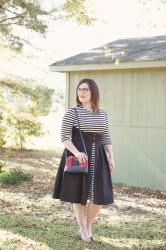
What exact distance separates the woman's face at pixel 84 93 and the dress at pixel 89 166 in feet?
0.34

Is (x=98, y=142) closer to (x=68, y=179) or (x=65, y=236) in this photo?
(x=68, y=179)

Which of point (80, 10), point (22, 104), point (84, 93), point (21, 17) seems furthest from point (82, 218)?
point (22, 104)

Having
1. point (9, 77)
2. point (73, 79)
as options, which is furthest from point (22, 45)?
point (73, 79)

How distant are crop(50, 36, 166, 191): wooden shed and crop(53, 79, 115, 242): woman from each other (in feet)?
17.1

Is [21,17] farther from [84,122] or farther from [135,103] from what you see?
[84,122]

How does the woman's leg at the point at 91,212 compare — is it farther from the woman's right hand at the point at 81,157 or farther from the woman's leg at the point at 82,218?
the woman's right hand at the point at 81,157

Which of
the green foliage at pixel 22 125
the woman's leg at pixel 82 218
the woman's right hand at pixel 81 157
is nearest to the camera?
the woman's right hand at pixel 81 157

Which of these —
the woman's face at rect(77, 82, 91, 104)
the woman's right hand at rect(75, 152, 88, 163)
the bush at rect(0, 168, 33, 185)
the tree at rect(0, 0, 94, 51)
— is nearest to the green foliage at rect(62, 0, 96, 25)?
the woman's face at rect(77, 82, 91, 104)

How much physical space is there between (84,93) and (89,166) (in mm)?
837

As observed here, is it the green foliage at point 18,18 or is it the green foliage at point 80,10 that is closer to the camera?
the green foliage at point 80,10

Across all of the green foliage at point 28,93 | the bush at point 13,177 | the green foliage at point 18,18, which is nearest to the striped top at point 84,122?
the bush at point 13,177

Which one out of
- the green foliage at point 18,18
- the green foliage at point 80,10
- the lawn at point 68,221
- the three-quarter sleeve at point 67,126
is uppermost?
the green foliage at point 18,18

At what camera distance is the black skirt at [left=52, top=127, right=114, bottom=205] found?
6047 millimetres

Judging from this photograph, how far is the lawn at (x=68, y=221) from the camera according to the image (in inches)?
249
